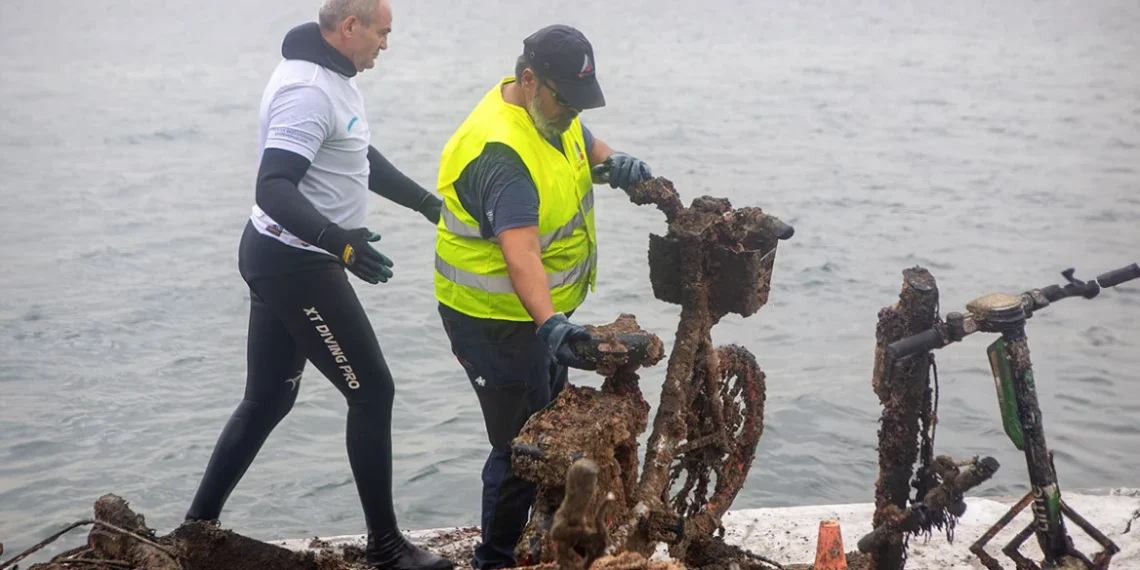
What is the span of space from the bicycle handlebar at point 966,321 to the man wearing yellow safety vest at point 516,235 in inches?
41.4

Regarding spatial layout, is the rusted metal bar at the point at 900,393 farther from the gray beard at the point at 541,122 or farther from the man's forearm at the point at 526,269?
the gray beard at the point at 541,122

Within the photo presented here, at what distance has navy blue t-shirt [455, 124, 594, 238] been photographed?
4.14m

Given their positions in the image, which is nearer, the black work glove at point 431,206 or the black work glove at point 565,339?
the black work glove at point 565,339

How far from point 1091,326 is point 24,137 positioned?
42.7 feet

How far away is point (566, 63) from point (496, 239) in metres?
0.61

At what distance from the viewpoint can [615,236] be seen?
12.5 m

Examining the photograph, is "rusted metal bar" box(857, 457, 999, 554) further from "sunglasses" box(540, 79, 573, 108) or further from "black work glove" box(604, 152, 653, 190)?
"sunglasses" box(540, 79, 573, 108)

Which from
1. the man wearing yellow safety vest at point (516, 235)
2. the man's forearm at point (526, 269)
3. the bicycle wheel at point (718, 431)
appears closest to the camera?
the man's forearm at point (526, 269)

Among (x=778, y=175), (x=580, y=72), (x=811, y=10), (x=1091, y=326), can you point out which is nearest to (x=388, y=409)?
(x=580, y=72)

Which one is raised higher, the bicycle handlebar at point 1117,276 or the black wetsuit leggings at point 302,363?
the bicycle handlebar at point 1117,276

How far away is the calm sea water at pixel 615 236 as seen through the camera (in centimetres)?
784

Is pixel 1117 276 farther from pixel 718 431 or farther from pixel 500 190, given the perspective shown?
pixel 500 190

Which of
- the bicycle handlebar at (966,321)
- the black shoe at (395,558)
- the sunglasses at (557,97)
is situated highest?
the sunglasses at (557,97)

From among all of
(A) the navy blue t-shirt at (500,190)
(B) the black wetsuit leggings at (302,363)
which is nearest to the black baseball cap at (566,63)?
(A) the navy blue t-shirt at (500,190)
